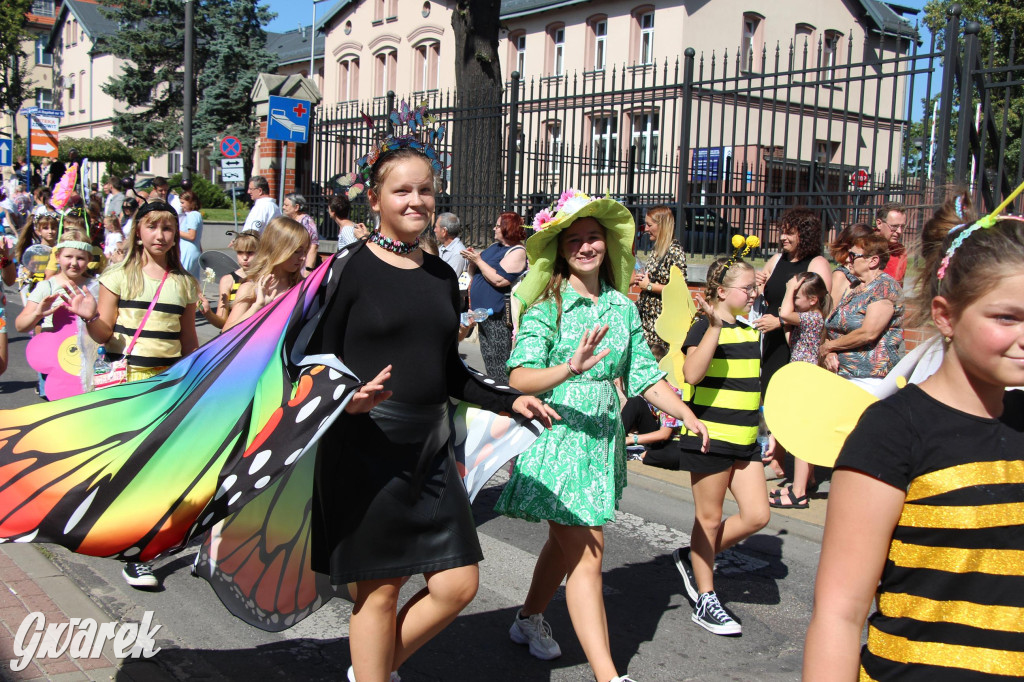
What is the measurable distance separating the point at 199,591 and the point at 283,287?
1.62 metres

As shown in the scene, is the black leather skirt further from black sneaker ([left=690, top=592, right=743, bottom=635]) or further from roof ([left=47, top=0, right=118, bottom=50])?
roof ([left=47, top=0, right=118, bottom=50])

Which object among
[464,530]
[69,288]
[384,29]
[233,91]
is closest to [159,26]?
[233,91]

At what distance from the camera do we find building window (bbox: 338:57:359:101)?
44031mm

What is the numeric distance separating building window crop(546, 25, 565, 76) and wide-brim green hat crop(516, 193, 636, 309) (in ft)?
104

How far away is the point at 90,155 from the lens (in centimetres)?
4544

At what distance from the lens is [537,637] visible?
155 inches

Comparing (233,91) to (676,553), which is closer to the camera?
(676,553)

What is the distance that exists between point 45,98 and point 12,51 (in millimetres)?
10971

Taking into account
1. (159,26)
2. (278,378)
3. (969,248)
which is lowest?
(278,378)

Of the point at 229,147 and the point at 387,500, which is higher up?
the point at 229,147

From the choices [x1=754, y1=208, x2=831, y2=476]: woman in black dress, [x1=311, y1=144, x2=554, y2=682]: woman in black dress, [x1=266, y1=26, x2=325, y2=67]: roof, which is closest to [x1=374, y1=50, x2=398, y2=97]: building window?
[x1=266, y1=26, x2=325, y2=67]: roof

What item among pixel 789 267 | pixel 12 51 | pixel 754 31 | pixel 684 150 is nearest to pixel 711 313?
pixel 789 267

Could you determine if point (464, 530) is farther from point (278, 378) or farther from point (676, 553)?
point (676, 553)

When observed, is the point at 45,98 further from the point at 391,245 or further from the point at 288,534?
the point at 391,245
